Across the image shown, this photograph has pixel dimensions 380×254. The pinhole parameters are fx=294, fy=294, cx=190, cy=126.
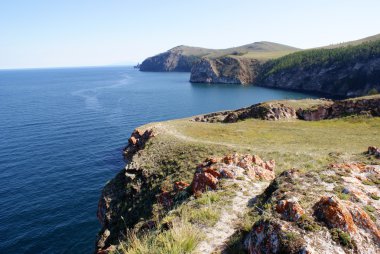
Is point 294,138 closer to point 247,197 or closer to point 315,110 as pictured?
point 315,110

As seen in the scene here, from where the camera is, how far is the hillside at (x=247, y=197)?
1128cm

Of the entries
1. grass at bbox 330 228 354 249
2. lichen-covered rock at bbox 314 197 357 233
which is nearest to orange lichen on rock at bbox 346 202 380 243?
lichen-covered rock at bbox 314 197 357 233

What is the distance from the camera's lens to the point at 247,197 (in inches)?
717

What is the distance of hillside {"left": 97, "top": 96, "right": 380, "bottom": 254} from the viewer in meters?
11.3

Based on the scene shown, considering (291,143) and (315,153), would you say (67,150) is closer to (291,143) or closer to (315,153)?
(291,143)

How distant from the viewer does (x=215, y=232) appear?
1381 centimetres

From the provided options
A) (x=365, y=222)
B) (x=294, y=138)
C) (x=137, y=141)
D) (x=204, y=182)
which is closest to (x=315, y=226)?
(x=365, y=222)

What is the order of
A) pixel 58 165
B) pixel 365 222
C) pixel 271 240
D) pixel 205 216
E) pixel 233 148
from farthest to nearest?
pixel 58 165 → pixel 233 148 → pixel 205 216 → pixel 365 222 → pixel 271 240

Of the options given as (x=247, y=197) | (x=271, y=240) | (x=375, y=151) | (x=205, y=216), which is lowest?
(x=375, y=151)

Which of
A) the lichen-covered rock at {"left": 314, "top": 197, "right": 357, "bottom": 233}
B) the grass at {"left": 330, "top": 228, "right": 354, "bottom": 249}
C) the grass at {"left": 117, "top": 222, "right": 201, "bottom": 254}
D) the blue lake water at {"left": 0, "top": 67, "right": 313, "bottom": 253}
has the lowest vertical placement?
the blue lake water at {"left": 0, "top": 67, "right": 313, "bottom": 253}

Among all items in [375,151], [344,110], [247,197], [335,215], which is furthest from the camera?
[344,110]

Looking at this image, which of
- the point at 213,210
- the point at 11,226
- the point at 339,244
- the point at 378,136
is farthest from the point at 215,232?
the point at 378,136

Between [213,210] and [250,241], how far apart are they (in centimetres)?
418

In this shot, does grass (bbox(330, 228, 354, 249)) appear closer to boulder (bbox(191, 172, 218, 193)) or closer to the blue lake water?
boulder (bbox(191, 172, 218, 193))
